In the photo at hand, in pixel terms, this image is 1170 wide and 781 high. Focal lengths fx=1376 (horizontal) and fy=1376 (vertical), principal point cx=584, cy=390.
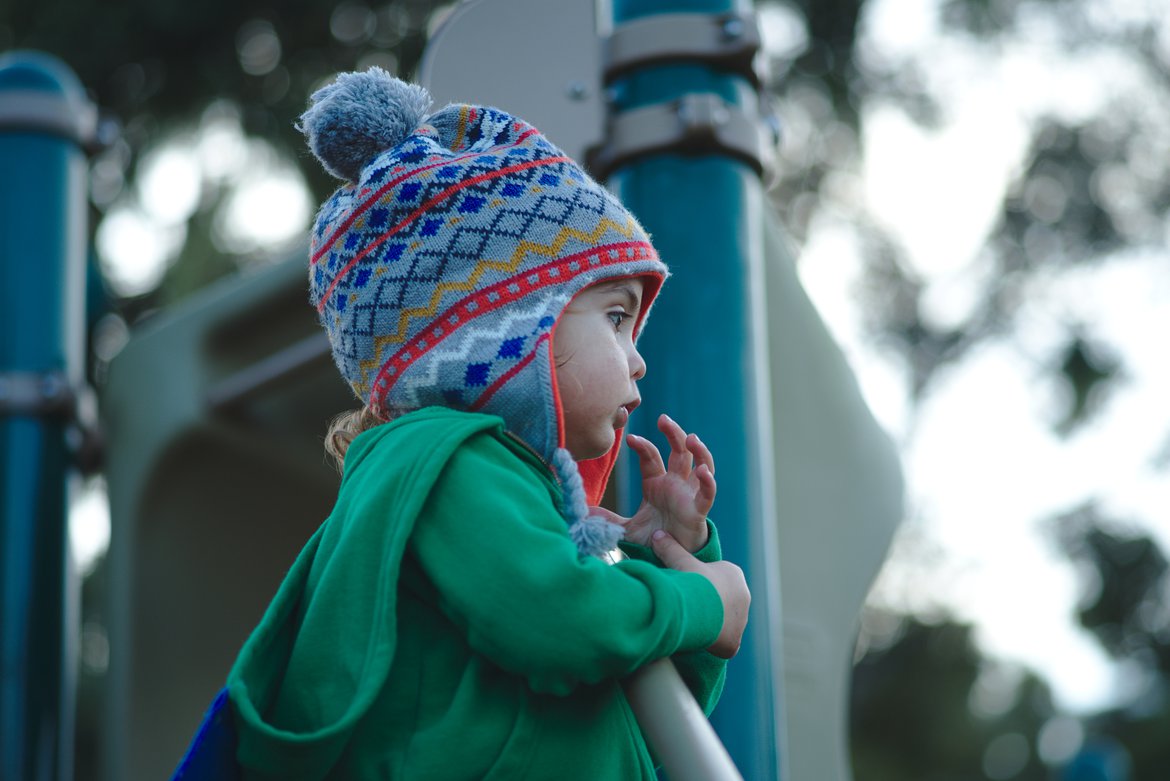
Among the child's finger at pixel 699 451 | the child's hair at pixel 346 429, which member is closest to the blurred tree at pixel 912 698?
the child's hair at pixel 346 429

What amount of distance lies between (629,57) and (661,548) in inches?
38.0

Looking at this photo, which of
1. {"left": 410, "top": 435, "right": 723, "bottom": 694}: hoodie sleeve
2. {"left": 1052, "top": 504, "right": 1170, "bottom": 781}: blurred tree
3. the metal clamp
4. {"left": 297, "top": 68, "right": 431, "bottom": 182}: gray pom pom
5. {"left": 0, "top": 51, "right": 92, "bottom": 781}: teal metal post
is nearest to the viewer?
{"left": 410, "top": 435, "right": 723, "bottom": 694}: hoodie sleeve

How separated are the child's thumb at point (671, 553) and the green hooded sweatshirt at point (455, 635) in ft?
0.12

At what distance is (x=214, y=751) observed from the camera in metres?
1.08

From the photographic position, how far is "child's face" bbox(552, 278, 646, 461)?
1.20 metres

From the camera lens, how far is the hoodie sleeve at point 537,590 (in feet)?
3.38

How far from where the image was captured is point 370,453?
1188 mm

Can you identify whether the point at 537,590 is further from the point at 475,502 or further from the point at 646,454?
the point at 646,454

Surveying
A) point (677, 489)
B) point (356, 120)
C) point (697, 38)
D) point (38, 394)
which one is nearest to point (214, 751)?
point (677, 489)

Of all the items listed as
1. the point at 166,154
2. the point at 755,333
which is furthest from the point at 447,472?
the point at 166,154

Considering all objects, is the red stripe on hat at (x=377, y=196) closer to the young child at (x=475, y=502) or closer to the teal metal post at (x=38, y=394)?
the young child at (x=475, y=502)

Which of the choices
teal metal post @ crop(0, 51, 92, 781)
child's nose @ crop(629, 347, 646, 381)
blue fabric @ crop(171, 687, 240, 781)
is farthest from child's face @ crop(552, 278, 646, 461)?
teal metal post @ crop(0, 51, 92, 781)

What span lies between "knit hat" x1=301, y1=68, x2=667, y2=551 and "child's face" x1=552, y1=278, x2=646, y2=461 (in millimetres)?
24

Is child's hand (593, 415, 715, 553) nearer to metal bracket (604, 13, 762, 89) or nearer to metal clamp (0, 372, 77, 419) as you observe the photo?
metal bracket (604, 13, 762, 89)
